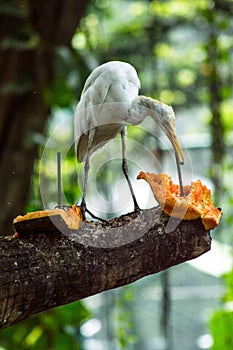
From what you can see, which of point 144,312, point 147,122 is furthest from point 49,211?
point 144,312

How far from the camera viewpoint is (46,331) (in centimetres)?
170

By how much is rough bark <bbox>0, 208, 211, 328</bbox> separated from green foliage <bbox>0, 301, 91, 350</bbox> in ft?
3.23

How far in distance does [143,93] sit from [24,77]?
0.54 metres

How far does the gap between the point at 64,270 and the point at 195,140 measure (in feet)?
3.63

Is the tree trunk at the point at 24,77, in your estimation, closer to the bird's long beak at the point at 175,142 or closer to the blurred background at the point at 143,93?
the blurred background at the point at 143,93

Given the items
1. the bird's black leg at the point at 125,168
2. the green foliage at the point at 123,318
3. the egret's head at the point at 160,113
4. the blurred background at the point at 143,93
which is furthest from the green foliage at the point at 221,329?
the egret's head at the point at 160,113

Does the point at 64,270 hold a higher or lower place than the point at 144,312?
higher

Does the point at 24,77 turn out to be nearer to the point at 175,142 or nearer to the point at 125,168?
the point at 125,168

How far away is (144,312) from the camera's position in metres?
2.22

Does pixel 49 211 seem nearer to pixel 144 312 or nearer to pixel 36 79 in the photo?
pixel 36 79

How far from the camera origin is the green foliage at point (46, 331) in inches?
66.8

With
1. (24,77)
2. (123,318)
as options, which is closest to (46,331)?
(123,318)

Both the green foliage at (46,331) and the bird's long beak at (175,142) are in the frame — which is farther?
the green foliage at (46,331)

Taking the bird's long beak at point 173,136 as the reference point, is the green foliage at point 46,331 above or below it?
below
